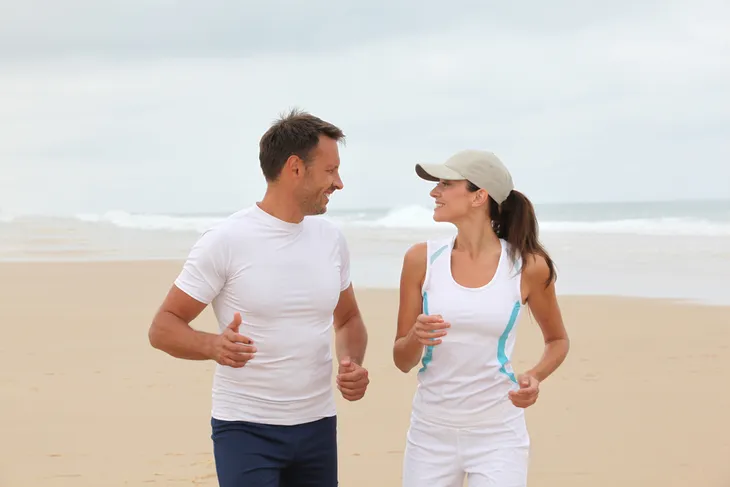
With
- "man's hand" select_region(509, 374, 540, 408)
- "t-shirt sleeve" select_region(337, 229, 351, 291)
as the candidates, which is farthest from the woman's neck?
"man's hand" select_region(509, 374, 540, 408)

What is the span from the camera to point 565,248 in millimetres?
27281

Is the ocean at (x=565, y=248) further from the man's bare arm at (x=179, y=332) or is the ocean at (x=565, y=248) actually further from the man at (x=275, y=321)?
the man's bare arm at (x=179, y=332)

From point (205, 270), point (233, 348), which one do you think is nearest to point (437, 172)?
point (205, 270)

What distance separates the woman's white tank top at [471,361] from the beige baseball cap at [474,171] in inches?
18.0

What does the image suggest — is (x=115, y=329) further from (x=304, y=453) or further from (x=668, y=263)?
(x=668, y=263)

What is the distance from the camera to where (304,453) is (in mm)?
3768

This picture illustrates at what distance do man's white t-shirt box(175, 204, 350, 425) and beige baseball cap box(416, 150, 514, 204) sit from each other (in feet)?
2.19

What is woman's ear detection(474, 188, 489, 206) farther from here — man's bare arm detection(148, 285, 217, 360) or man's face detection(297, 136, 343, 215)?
man's bare arm detection(148, 285, 217, 360)

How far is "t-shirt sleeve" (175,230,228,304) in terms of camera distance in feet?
12.2

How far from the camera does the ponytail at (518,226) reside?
408cm

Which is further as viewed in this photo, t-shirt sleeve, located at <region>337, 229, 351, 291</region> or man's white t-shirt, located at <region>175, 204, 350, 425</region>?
t-shirt sleeve, located at <region>337, 229, 351, 291</region>

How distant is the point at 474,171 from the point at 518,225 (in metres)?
0.32

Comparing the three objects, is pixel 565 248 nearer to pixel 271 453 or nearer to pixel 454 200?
pixel 454 200

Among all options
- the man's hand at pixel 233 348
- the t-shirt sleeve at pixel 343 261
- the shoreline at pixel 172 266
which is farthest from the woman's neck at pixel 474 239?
the shoreline at pixel 172 266
